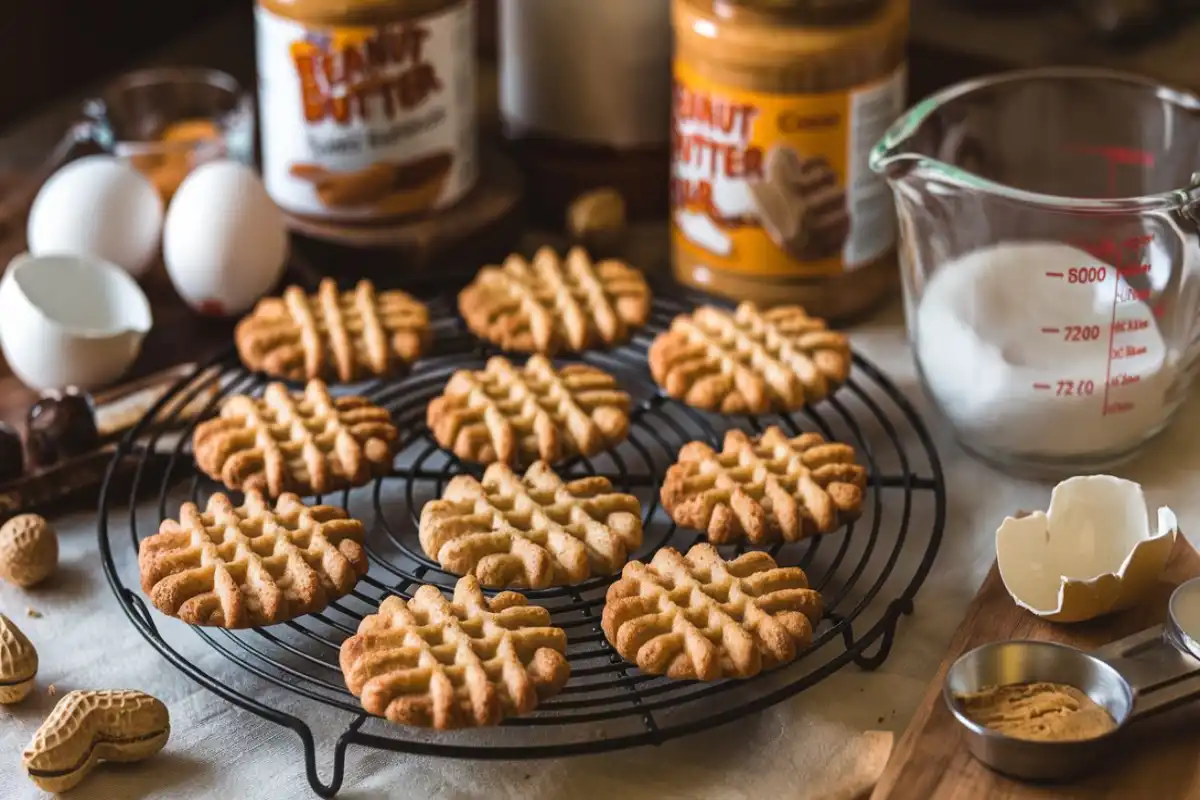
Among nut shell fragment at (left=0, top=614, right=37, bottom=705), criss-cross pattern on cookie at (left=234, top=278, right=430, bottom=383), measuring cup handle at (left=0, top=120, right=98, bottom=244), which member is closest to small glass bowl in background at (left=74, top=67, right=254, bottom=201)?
measuring cup handle at (left=0, top=120, right=98, bottom=244)

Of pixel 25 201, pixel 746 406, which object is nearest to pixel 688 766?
pixel 746 406

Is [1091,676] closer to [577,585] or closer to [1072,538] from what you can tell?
[1072,538]

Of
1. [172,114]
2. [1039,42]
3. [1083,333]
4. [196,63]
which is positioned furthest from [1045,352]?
[196,63]

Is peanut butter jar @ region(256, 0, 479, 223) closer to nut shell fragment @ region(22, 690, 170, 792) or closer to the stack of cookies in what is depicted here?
the stack of cookies

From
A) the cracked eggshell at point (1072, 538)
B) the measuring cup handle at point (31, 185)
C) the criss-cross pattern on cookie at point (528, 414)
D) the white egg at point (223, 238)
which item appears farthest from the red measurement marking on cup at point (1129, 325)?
the measuring cup handle at point (31, 185)

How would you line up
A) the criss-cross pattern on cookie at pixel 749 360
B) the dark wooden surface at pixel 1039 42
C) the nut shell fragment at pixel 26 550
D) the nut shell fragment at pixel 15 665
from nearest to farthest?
1. the nut shell fragment at pixel 15 665
2. the nut shell fragment at pixel 26 550
3. the criss-cross pattern on cookie at pixel 749 360
4. the dark wooden surface at pixel 1039 42

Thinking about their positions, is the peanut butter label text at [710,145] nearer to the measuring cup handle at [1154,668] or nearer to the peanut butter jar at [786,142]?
the peanut butter jar at [786,142]
